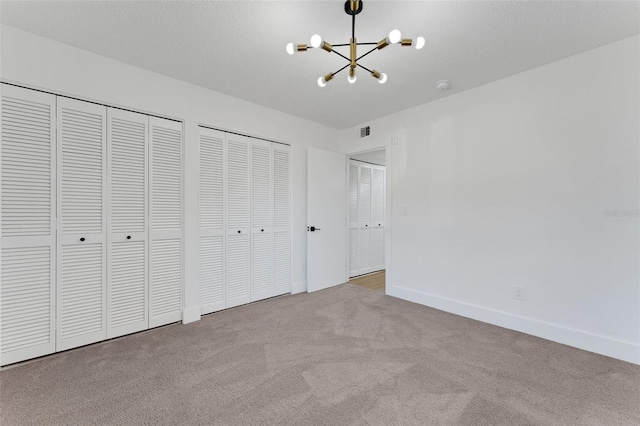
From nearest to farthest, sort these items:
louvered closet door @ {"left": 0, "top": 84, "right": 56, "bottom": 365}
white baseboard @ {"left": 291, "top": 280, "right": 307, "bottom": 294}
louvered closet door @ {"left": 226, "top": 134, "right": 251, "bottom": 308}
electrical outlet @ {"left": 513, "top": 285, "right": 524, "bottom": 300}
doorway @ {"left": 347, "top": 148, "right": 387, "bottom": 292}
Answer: louvered closet door @ {"left": 0, "top": 84, "right": 56, "bottom": 365} < electrical outlet @ {"left": 513, "top": 285, "right": 524, "bottom": 300} < louvered closet door @ {"left": 226, "top": 134, "right": 251, "bottom": 308} < white baseboard @ {"left": 291, "top": 280, "right": 307, "bottom": 294} < doorway @ {"left": 347, "top": 148, "right": 387, "bottom": 292}

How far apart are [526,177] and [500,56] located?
1.12 meters

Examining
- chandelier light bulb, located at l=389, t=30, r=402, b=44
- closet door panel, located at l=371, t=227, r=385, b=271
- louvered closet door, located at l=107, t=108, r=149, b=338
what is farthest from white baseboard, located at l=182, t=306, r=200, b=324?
closet door panel, located at l=371, t=227, r=385, b=271

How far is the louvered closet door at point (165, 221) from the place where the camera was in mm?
2672

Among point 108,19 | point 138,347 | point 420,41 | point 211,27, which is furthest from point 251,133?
point 138,347

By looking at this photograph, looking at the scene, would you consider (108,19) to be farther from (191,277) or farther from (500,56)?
(500,56)

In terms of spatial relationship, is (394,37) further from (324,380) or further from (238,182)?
(238,182)

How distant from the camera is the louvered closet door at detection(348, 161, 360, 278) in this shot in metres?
4.75

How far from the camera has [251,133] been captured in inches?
133

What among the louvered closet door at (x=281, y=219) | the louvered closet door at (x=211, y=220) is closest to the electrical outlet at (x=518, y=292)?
the louvered closet door at (x=281, y=219)

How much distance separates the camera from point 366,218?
16.5ft

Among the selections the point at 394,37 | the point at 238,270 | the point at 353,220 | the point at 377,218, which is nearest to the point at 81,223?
the point at 238,270

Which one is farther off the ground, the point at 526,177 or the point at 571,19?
the point at 571,19

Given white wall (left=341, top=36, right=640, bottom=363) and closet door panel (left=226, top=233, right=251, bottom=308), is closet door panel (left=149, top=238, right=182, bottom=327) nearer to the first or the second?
closet door panel (left=226, top=233, right=251, bottom=308)

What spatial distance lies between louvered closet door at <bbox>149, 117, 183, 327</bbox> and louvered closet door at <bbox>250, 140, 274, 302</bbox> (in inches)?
33.8
